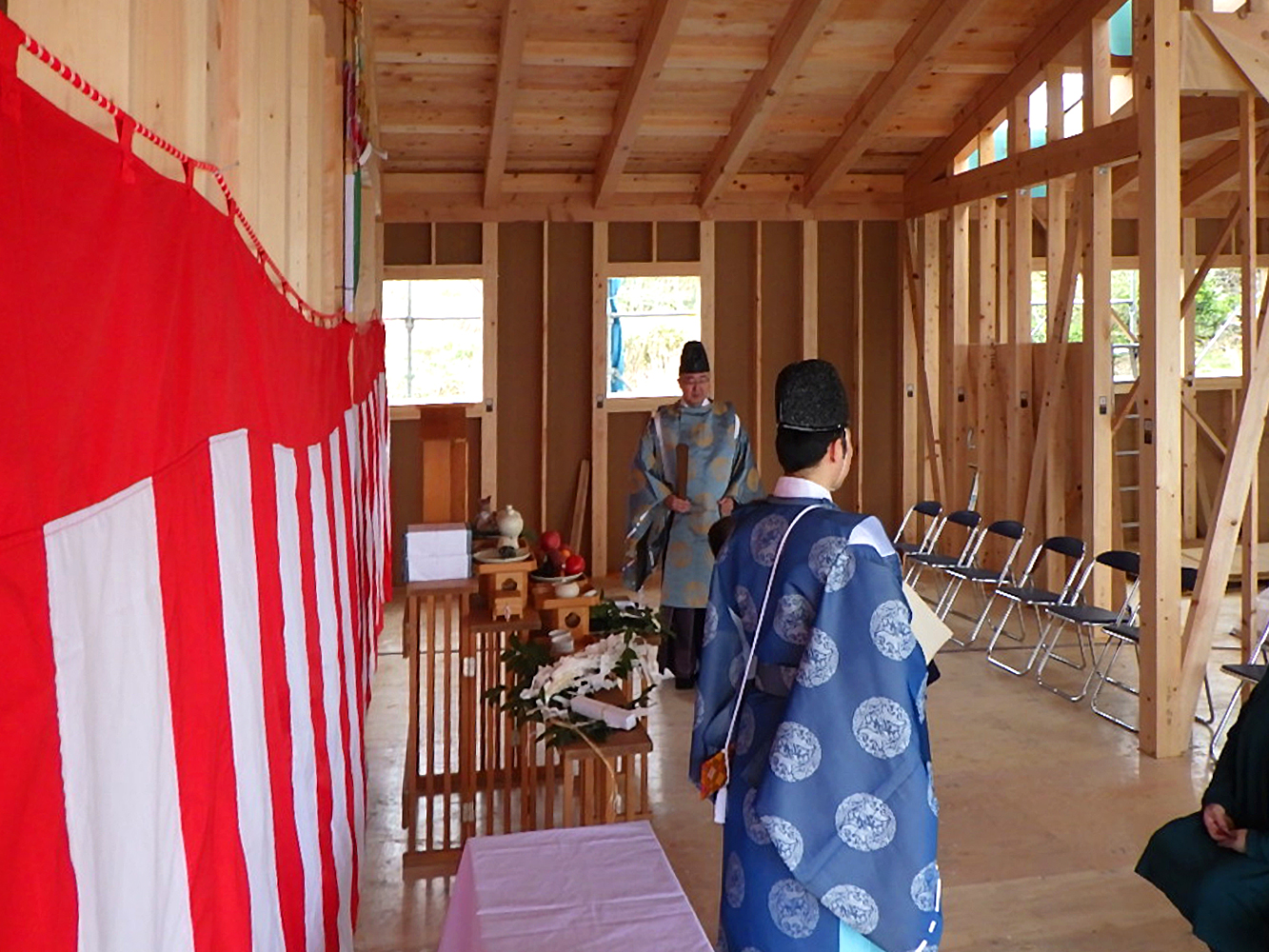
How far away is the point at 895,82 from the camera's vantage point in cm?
745

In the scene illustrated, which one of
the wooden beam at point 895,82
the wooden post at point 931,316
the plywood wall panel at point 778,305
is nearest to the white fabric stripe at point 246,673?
the wooden beam at point 895,82

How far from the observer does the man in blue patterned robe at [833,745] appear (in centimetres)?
217

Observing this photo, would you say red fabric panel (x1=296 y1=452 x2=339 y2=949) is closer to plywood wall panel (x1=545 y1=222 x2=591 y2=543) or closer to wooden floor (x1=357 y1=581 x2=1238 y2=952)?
wooden floor (x1=357 y1=581 x2=1238 y2=952)

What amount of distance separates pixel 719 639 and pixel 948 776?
2.70m

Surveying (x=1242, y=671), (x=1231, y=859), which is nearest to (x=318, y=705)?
(x=1231, y=859)

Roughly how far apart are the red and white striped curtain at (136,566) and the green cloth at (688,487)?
383 centimetres

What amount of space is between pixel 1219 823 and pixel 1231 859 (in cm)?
10

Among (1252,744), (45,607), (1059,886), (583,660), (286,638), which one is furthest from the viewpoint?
(1059,886)

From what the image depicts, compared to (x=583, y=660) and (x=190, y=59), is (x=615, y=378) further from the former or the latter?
(x=190, y=59)

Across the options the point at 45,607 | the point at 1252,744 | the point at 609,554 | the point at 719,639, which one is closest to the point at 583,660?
the point at 719,639

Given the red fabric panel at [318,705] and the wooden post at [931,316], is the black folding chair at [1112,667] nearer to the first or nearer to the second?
A: the wooden post at [931,316]

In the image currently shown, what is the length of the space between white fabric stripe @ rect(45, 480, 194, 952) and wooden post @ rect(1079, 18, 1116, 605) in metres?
6.15

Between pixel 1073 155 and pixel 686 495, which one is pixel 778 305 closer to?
pixel 1073 155

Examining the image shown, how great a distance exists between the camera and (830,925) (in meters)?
2.23
